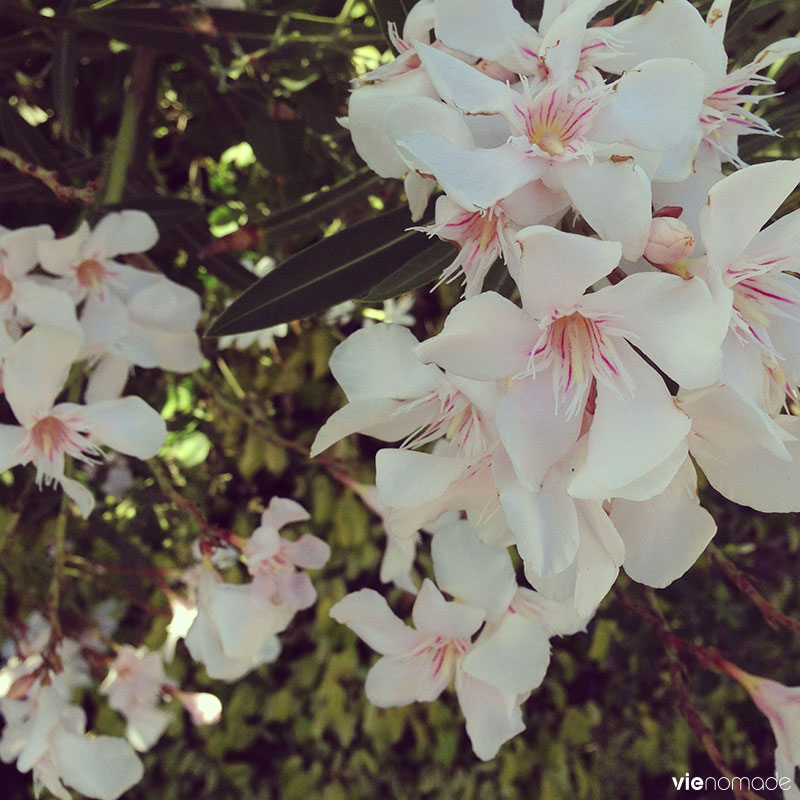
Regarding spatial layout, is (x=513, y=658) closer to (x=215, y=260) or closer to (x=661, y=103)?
(x=661, y=103)

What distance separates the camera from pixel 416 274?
543 mm

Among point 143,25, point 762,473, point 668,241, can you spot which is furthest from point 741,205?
point 143,25

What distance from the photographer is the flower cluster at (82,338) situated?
0.59 meters

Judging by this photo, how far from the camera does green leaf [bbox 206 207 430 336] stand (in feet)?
2.07

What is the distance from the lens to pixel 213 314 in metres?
1.25

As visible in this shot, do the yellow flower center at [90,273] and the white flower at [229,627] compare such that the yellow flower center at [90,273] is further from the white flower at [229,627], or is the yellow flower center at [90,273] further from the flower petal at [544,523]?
the flower petal at [544,523]

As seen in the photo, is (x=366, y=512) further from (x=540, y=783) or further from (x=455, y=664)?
(x=455, y=664)

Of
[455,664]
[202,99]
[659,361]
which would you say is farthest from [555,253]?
[202,99]

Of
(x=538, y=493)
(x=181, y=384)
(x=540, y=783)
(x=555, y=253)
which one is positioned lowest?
(x=540, y=783)

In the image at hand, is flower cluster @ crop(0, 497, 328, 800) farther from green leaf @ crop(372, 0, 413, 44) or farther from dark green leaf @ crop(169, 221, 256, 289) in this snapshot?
green leaf @ crop(372, 0, 413, 44)

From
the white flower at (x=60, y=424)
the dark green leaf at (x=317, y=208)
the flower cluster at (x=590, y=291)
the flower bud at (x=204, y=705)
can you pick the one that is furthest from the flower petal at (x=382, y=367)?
the flower bud at (x=204, y=705)

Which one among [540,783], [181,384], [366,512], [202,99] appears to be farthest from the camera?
[540,783]

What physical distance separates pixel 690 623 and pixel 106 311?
1361 millimetres

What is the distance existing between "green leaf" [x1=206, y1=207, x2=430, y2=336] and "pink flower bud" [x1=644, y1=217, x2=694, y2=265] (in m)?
0.27
